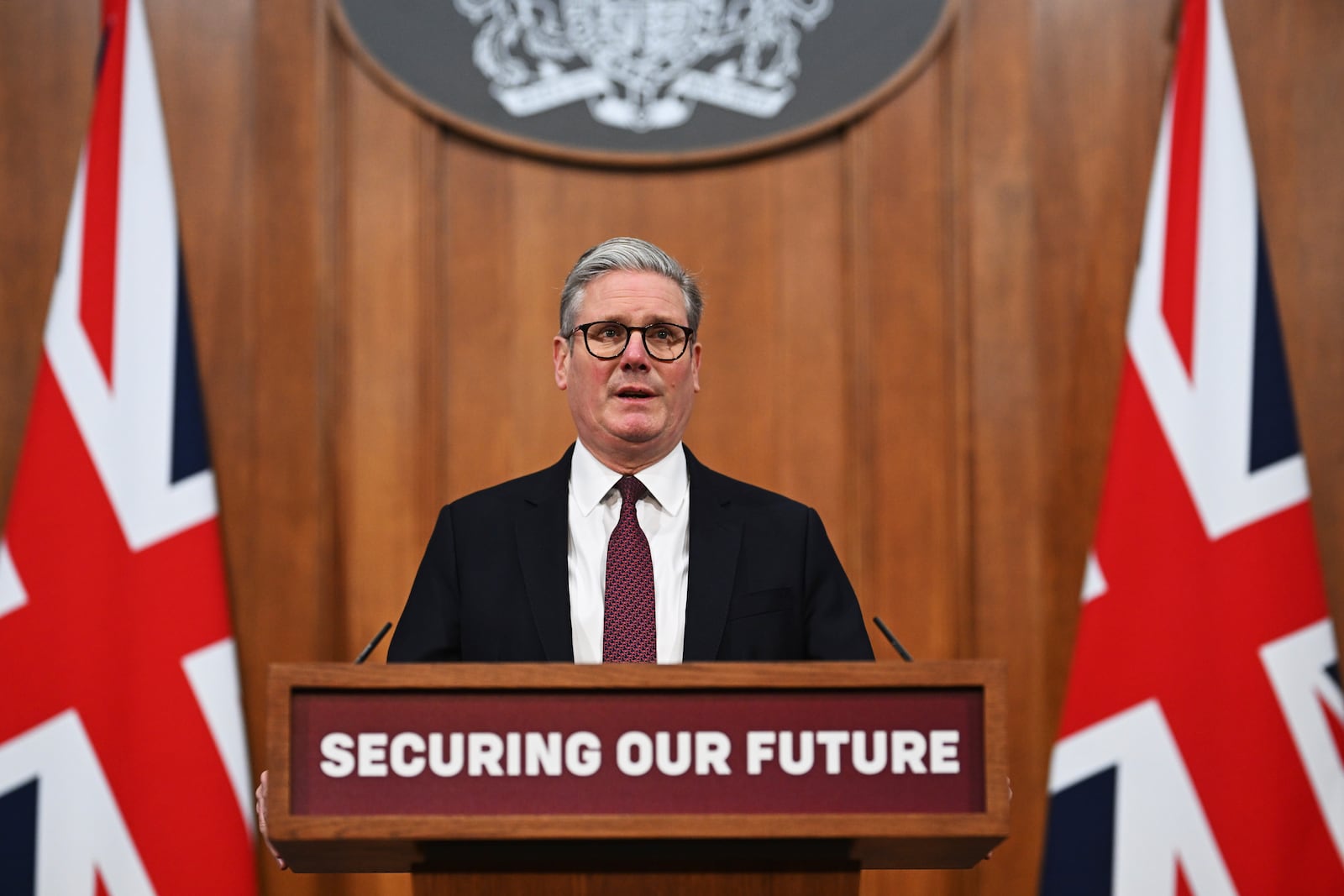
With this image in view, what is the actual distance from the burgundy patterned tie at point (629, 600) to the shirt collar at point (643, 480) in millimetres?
60

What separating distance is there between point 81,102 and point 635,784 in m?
2.32

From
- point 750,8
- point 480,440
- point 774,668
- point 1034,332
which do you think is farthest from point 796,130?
point 774,668

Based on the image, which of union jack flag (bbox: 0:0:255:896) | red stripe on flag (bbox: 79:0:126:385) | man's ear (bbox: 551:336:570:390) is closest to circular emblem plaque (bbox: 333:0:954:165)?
red stripe on flag (bbox: 79:0:126:385)

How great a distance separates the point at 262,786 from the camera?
135 centimetres

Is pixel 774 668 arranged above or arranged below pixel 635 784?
above

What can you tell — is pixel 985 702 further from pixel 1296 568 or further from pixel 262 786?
pixel 1296 568

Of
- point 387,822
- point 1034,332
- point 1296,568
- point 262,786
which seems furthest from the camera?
point 1034,332

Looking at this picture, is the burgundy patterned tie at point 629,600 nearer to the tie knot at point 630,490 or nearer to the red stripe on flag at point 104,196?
the tie knot at point 630,490

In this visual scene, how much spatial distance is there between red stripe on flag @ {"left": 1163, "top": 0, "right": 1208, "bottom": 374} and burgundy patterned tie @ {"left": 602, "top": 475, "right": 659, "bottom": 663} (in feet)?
4.88

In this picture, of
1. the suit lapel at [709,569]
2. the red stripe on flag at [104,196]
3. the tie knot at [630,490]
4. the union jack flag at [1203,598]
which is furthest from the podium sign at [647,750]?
the red stripe on flag at [104,196]

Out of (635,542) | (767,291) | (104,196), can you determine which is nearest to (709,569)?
(635,542)

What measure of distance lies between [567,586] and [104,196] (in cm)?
161

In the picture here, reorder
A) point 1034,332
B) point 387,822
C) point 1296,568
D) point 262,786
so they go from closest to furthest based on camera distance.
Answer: point 387,822, point 262,786, point 1296,568, point 1034,332

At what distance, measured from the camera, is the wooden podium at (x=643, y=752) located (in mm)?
1237
